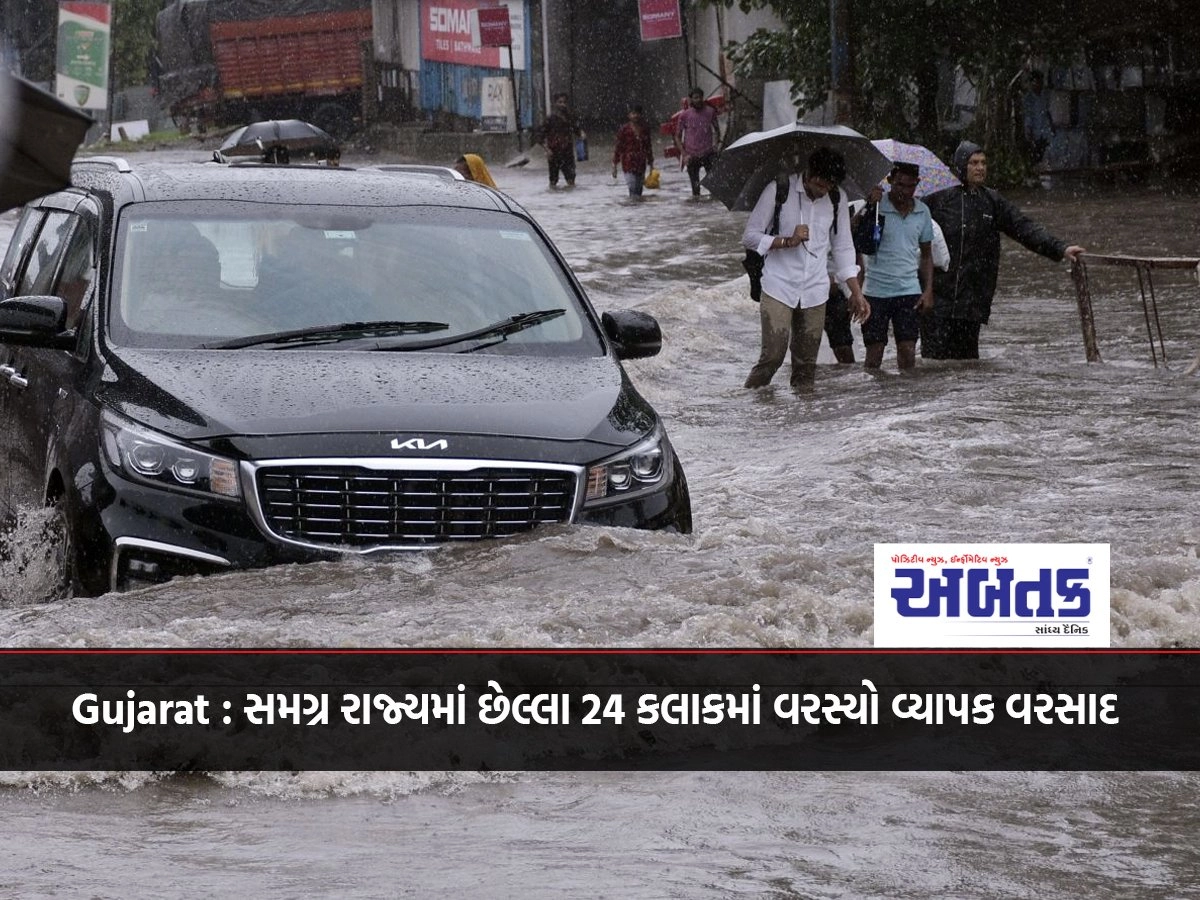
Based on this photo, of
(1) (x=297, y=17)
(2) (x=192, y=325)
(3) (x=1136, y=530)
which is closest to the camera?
(2) (x=192, y=325)

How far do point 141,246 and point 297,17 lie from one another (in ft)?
150

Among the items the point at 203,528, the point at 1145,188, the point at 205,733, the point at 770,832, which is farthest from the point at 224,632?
the point at 1145,188

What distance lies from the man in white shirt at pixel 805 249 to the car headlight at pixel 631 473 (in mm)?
5614

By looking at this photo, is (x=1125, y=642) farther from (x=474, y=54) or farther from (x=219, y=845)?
(x=474, y=54)

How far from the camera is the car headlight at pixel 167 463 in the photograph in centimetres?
587

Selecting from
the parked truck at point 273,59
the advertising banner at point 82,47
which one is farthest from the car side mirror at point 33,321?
the advertising banner at point 82,47

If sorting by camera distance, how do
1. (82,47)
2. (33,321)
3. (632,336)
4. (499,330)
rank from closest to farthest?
(33,321) < (499,330) < (632,336) < (82,47)

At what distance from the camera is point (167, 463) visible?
593 centimetres

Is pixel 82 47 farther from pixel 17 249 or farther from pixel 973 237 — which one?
pixel 17 249

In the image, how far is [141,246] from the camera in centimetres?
711

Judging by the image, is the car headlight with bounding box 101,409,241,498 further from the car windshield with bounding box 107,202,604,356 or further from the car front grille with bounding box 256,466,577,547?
the car windshield with bounding box 107,202,604,356

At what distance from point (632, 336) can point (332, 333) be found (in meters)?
1.15

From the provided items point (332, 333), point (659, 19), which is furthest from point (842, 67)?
point (659, 19)

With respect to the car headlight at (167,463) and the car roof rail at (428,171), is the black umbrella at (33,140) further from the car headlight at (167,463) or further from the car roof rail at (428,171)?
the car roof rail at (428,171)
